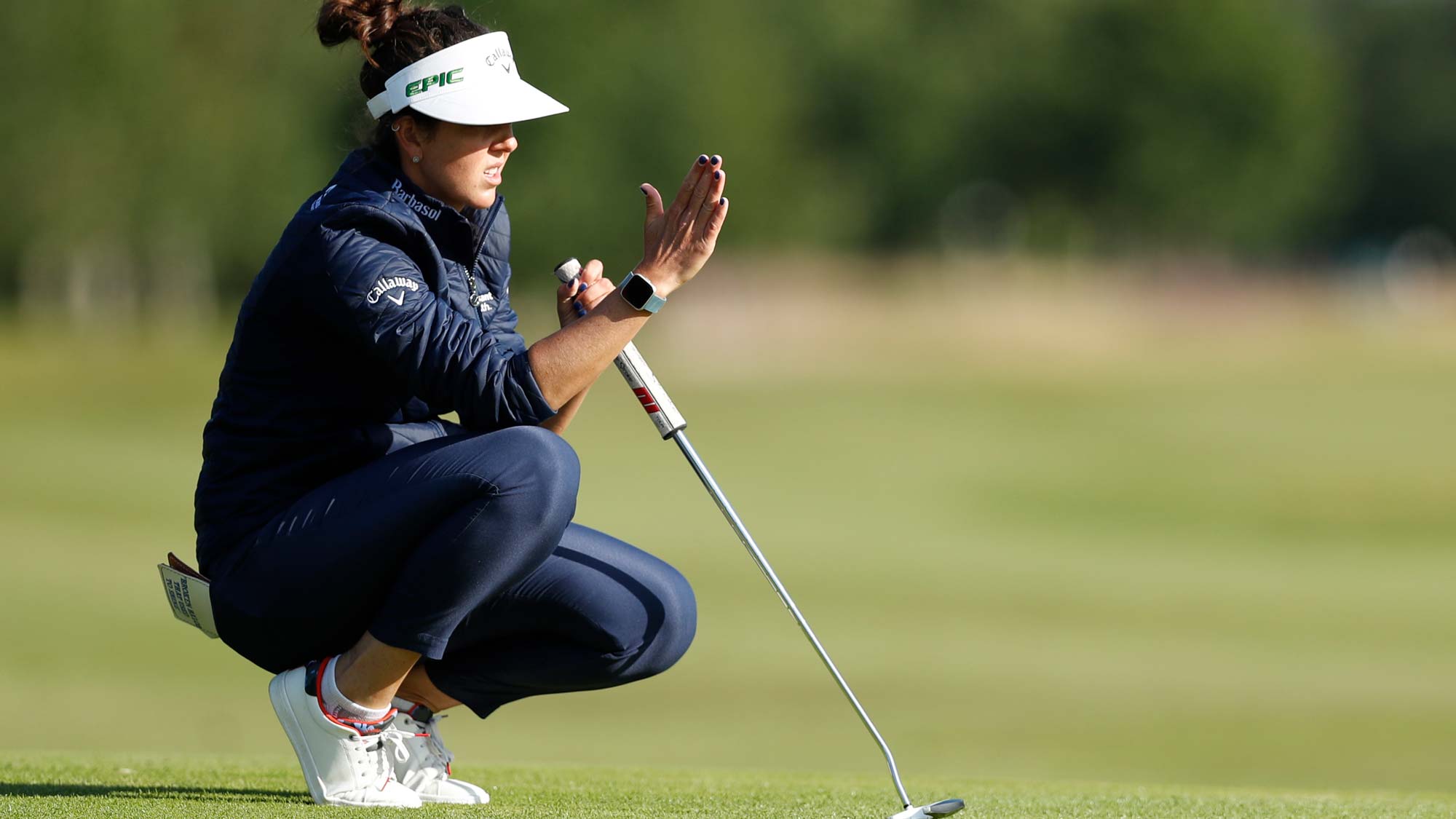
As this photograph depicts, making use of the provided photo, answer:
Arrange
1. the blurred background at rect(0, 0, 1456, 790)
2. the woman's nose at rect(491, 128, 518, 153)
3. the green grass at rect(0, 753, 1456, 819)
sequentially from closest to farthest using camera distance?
the green grass at rect(0, 753, 1456, 819) → the woman's nose at rect(491, 128, 518, 153) → the blurred background at rect(0, 0, 1456, 790)

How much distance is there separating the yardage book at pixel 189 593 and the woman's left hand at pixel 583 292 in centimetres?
71

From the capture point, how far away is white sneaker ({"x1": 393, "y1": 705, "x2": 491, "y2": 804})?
8.91 ft

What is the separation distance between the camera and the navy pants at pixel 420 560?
2.49 m

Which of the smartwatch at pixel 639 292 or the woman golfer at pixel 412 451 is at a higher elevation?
the smartwatch at pixel 639 292

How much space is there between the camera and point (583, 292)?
2822mm

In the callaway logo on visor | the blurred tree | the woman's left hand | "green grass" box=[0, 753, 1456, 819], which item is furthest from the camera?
the blurred tree

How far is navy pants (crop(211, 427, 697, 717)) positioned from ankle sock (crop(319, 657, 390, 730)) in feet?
0.24

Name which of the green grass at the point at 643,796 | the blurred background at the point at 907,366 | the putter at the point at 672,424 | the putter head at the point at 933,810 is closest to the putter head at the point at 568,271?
the putter at the point at 672,424

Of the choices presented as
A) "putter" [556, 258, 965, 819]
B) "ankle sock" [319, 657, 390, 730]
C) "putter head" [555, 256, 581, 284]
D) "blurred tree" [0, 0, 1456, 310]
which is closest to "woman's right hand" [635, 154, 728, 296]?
"putter" [556, 258, 965, 819]

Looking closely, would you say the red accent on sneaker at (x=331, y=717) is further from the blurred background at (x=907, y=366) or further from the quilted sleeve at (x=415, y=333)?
the blurred background at (x=907, y=366)

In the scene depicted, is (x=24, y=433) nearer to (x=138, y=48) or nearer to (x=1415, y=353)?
(x=138, y=48)

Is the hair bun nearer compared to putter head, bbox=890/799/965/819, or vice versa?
putter head, bbox=890/799/965/819

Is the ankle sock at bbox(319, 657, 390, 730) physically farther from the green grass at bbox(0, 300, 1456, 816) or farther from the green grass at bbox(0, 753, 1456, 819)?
the green grass at bbox(0, 300, 1456, 816)

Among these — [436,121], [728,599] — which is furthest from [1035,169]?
[436,121]
